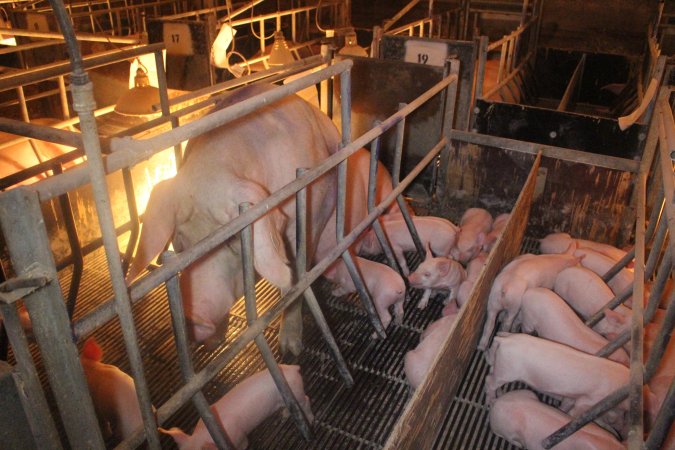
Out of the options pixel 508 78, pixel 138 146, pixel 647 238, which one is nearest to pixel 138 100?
pixel 138 146

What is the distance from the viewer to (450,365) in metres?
2.68

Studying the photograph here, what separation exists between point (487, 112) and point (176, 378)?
3342 mm

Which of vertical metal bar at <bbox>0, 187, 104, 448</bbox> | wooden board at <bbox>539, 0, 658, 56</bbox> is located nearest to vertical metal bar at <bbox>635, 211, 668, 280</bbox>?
vertical metal bar at <bbox>0, 187, 104, 448</bbox>

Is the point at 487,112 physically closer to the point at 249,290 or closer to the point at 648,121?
the point at 648,121

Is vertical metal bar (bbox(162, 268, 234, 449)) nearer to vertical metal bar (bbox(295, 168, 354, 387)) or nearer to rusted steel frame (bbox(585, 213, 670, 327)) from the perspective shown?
vertical metal bar (bbox(295, 168, 354, 387))

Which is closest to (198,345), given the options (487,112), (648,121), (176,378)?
(176,378)

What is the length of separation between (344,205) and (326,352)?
3.05 ft

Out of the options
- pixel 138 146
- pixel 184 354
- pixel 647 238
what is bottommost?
pixel 647 238

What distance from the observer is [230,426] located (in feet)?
8.73

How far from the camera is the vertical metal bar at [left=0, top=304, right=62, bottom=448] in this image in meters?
1.50

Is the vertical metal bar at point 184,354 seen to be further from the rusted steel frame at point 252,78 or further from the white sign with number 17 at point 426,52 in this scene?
the white sign with number 17 at point 426,52

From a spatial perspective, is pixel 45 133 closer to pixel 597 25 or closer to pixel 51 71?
pixel 51 71

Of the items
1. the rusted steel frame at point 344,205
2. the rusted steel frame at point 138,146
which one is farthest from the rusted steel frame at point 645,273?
the rusted steel frame at point 138,146

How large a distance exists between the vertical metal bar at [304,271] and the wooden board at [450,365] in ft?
2.04
